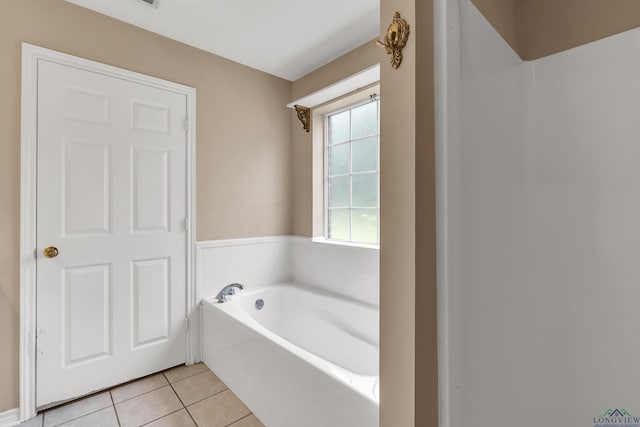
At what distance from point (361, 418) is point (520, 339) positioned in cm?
69

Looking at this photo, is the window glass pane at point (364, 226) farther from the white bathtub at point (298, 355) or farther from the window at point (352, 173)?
the white bathtub at point (298, 355)

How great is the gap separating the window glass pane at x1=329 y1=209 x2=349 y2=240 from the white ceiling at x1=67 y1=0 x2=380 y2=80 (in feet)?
4.12

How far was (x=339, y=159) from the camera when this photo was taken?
259 centimetres

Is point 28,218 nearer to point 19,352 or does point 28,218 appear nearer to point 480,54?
point 19,352

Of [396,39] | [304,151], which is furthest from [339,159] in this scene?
[396,39]

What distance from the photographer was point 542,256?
1.21 metres

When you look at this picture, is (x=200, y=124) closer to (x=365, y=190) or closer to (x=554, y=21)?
(x=365, y=190)

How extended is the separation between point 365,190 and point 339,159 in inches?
16.7

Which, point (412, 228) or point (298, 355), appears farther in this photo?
point (298, 355)

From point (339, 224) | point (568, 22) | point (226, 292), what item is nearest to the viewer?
point (568, 22)

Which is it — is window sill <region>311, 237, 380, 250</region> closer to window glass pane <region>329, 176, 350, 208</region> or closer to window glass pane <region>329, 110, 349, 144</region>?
window glass pane <region>329, 176, 350, 208</region>

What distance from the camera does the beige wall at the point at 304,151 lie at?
2.33 m

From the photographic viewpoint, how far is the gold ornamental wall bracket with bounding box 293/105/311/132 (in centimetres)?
262

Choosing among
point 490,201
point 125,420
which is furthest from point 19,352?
point 490,201
